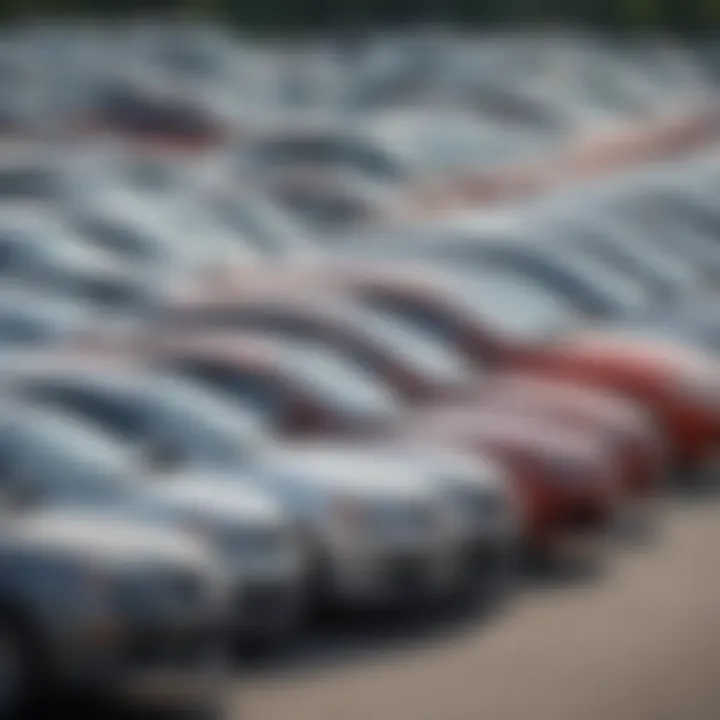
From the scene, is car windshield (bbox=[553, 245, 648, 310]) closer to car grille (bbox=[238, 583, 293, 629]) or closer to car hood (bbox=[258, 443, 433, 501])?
car hood (bbox=[258, 443, 433, 501])

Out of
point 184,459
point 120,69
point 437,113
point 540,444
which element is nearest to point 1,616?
point 184,459

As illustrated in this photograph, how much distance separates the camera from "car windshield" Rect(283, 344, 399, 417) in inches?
38.2

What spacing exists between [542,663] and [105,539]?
0.17 metres

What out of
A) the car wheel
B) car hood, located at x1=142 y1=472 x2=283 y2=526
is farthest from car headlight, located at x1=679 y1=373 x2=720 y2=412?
the car wheel

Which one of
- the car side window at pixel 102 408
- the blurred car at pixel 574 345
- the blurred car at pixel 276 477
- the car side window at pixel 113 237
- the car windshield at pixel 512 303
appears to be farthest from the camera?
the car side window at pixel 113 237

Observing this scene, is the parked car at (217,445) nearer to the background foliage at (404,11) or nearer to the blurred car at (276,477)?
the blurred car at (276,477)

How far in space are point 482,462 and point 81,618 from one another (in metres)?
0.26

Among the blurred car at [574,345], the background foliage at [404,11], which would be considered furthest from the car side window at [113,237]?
the background foliage at [404,11]

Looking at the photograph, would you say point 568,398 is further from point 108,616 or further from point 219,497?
point 108,616

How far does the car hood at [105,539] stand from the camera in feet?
2.31

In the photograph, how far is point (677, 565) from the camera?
0.87 metres

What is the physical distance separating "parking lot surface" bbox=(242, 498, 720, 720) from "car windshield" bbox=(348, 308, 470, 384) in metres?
0.22

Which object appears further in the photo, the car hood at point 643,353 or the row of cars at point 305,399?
the car hood at point 643,353

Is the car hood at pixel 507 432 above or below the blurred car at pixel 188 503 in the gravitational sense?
above
